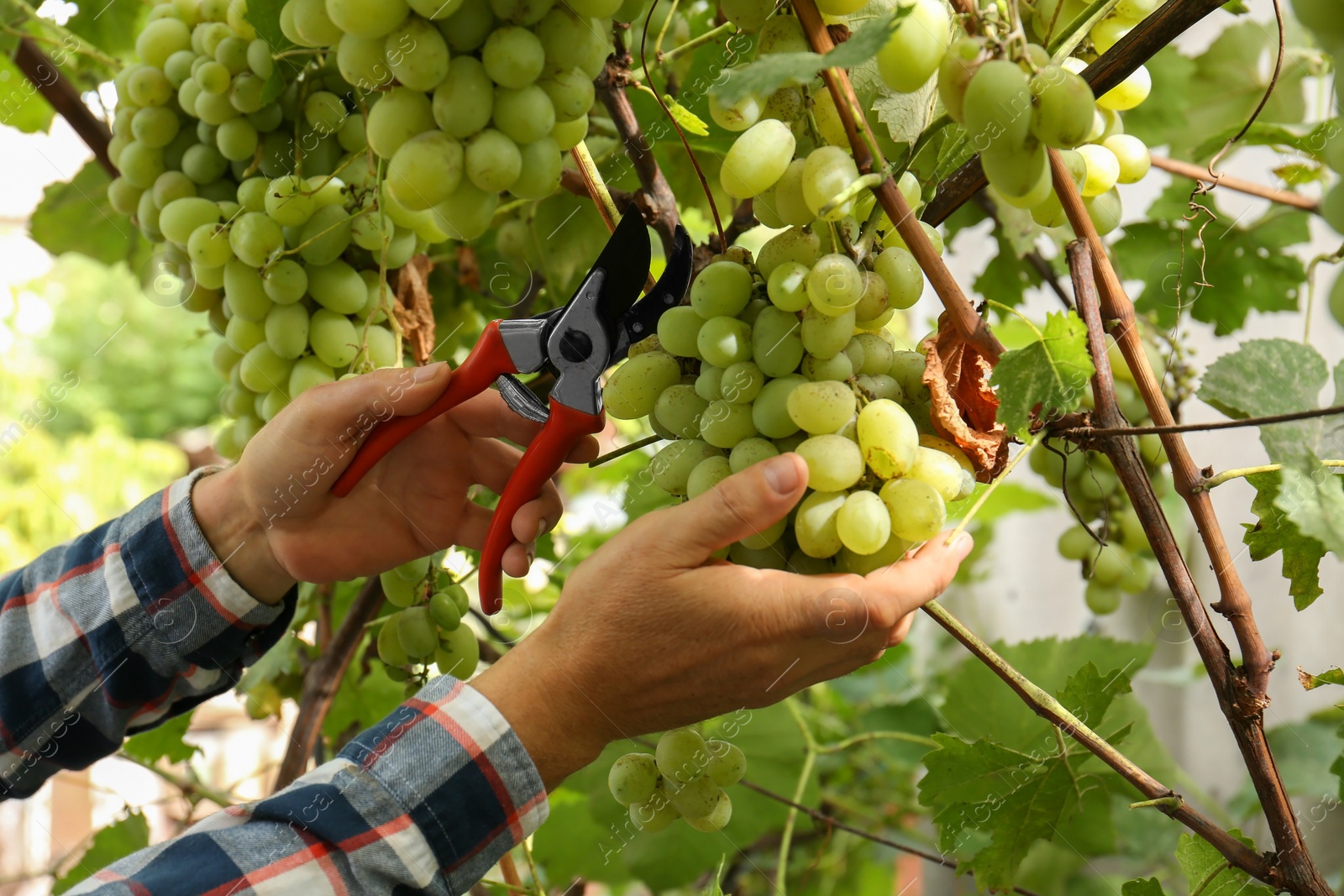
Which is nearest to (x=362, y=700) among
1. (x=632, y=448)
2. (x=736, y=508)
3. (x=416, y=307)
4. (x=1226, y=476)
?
(x=416, y=307)

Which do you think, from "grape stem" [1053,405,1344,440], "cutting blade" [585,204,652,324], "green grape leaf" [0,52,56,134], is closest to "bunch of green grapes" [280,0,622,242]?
"cutting blade" [585,204,652,324]

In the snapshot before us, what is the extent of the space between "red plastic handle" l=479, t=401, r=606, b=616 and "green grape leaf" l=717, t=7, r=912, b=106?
0.76 feet

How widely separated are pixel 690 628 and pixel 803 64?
0.81ft

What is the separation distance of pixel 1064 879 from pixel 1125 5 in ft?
2.68

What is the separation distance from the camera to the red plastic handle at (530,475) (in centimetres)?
54

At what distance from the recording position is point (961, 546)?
46cm

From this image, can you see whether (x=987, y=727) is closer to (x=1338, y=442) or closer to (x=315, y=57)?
(x=1338, y=442)

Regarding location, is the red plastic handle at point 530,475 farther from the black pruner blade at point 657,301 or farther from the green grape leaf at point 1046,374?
the green grape leaf at point 1046,374

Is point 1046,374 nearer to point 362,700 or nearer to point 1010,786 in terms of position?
point 1010,786

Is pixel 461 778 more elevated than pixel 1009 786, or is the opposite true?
pixel 461 778

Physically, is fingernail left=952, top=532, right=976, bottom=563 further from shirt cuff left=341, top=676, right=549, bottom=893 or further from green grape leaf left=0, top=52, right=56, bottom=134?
green grape leaf left=0, top=52, right=56, bottom=134

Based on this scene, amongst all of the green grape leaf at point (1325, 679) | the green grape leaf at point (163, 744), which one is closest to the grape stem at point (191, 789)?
the green grape leaf at point (163, 744)

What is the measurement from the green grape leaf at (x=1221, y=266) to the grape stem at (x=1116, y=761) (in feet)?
1.23

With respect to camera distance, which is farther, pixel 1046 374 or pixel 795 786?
pixel 795 786
